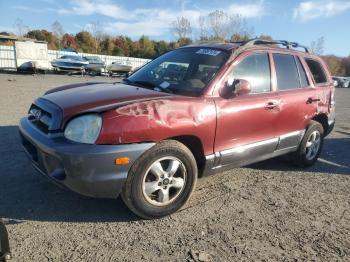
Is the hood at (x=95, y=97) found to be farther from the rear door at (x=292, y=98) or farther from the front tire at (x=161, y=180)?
the rear door at (x=292, y=98)

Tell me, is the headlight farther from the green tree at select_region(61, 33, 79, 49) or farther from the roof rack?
the green tree at select_region(61, 33, 79, 49)

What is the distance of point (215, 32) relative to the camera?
155 feet

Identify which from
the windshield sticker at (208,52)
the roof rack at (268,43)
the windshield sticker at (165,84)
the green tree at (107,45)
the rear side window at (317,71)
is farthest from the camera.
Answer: the green tree at (107,45)

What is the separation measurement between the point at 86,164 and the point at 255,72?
2501 millimetres

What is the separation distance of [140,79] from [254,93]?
1.46 metres

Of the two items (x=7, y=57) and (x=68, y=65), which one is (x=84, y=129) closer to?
(x=68, y=65)

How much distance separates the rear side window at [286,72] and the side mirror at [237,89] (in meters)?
1.03

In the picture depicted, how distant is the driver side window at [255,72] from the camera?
13.7ft

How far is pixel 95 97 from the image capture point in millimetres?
3568

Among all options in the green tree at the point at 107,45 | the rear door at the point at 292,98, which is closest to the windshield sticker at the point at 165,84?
the rear door at the point at 292,98

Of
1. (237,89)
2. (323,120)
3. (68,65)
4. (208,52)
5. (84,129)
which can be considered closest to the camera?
(84,129)

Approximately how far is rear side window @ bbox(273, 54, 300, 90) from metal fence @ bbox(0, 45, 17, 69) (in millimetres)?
25701

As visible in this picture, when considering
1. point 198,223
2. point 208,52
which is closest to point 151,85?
point 208,52

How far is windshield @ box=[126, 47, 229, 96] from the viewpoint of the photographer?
3963mm
